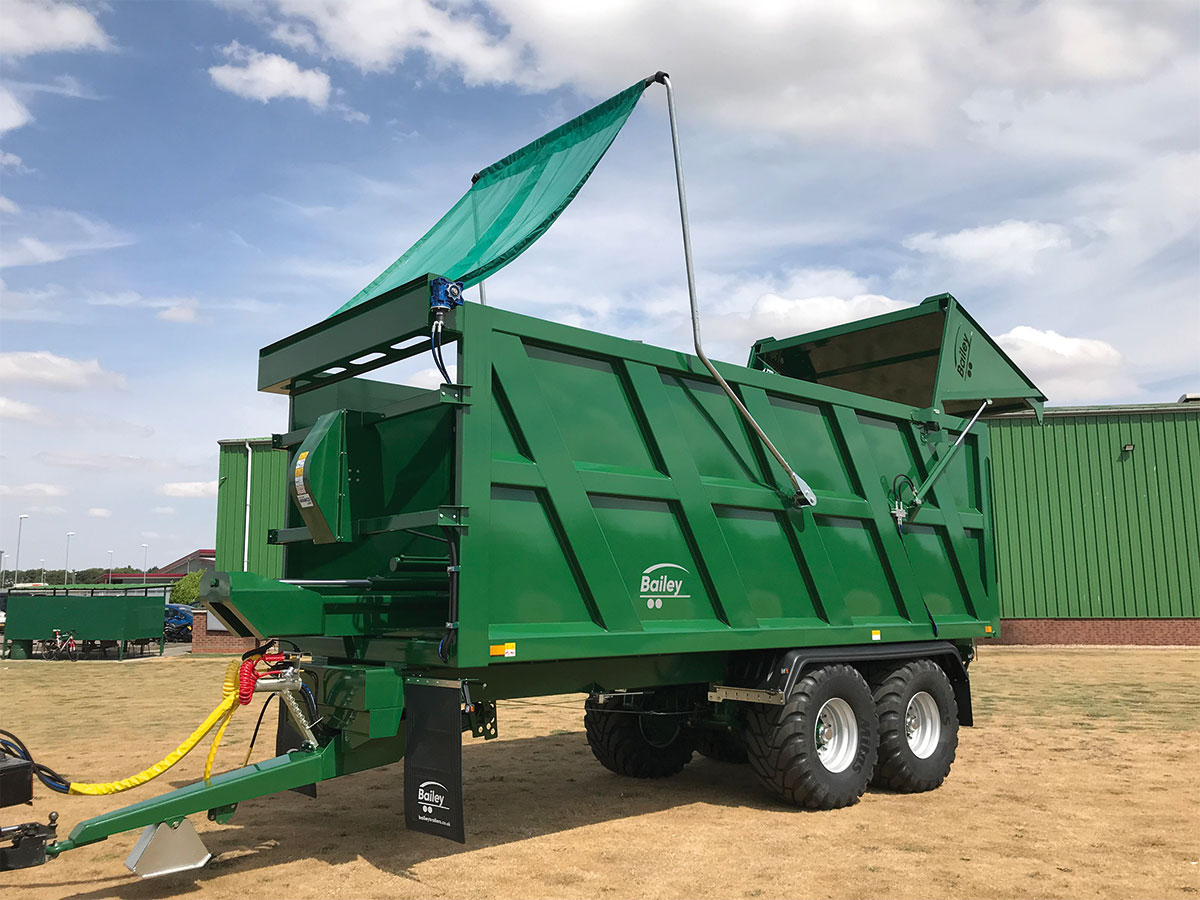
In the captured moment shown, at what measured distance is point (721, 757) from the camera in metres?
8.56

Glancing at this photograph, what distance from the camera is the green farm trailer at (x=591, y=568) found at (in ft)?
16.9

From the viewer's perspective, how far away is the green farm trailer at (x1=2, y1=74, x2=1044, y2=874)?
5148 mm

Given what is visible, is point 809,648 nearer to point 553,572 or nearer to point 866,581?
point 866,581

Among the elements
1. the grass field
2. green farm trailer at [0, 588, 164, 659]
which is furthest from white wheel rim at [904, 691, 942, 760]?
green farm trailer at [0, 588, 164, 659]

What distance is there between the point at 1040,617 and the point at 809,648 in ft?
59.7

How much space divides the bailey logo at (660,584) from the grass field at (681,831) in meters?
1.50

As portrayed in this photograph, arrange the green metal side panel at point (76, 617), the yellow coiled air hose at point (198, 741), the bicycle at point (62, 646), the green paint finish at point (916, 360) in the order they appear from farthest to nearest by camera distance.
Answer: the bicycle at point (62, 646), the green metal side panel at point (76, 617), the green paint finish at point (916, 360), the yellow coiled air hose at point (198, 741)

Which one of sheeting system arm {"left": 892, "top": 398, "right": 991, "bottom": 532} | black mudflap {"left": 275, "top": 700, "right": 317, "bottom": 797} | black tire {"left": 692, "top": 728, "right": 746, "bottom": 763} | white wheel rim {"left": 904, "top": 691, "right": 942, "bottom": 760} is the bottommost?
black tire {"left": 692, "top": 728, "right": 746, "bottom": 763}

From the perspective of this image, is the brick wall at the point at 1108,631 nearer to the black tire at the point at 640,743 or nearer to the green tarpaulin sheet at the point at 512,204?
the black tire at the point at 640,743

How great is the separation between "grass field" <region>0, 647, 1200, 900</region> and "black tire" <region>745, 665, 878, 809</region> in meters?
0.17

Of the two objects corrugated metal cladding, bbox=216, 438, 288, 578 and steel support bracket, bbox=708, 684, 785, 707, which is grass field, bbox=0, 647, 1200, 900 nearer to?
steel support bracket, bbox=708, 684, 785, 707

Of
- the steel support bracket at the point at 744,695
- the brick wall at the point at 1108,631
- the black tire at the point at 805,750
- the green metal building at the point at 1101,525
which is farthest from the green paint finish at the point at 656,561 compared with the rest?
the brick wall at the point at 1108,631

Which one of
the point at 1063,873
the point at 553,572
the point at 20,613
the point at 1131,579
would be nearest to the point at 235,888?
the point at 553,572

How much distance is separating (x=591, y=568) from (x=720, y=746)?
11.9ft
